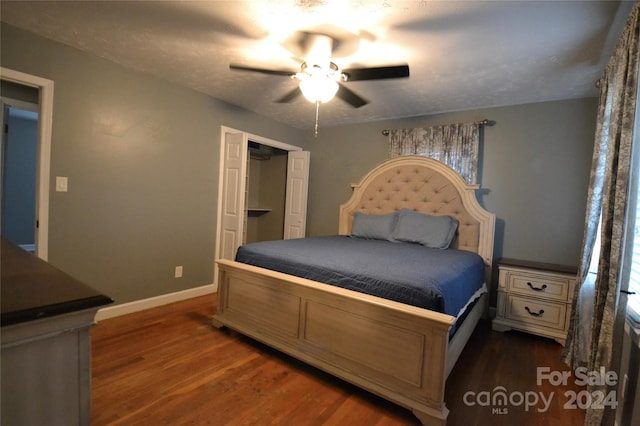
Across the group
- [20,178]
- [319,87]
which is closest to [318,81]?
[319,87]

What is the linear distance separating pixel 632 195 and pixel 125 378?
9.99ft

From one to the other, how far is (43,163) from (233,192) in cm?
173

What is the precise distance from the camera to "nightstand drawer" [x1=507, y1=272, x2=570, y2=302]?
2.65 m

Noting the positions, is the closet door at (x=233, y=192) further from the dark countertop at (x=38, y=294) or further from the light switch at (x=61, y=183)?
the dark countertop at (x=38, y=294)

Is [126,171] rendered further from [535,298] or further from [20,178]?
[535,298]

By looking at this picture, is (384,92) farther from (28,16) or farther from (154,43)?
(28,16)

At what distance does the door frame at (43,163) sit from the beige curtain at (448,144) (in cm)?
351

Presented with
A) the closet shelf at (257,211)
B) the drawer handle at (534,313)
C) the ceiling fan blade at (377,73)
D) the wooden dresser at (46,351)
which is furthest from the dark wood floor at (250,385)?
the closet shelf at (257,211)

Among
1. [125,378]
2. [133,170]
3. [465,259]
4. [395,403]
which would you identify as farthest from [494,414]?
[133,170]

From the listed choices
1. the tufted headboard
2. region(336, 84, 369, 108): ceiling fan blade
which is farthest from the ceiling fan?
the tufted headboard

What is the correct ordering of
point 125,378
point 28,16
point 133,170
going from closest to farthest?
point 125,378, point 28,16, point 133,170

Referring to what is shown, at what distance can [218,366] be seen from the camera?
6.93 ft

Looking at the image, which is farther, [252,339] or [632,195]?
[252,339]

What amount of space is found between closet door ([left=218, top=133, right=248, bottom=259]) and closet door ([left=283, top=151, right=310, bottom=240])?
0.98 meters
